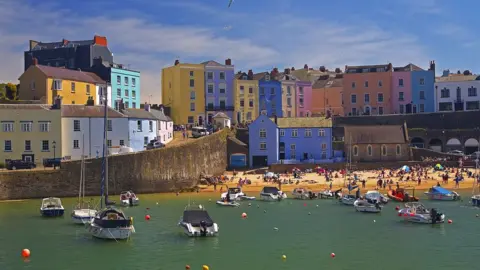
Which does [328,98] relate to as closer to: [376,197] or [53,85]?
[53,85]

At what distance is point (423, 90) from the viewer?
9738cm

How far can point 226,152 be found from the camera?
78562mm

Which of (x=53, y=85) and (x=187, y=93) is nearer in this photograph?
(x=53, y=85)

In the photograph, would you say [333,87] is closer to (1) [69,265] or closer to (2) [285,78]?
(2) [285,78]

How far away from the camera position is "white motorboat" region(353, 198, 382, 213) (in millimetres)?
52219

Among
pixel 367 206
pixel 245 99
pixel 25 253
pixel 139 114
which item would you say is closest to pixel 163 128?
pixel 139 114

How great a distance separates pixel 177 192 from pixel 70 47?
105 ft

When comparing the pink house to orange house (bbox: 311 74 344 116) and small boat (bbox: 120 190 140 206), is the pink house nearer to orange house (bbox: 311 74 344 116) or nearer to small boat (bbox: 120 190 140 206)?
orange house (bbox: 311 74 344 116)

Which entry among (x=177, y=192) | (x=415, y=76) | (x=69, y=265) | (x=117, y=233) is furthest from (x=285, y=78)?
(x=69, y=265)

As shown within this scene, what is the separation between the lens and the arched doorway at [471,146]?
8638 cm

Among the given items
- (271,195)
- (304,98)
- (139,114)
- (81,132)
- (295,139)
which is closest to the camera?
(271,195)

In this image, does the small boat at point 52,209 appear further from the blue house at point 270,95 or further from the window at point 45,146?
the blue house at point 270,95

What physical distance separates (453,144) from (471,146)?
2.30m

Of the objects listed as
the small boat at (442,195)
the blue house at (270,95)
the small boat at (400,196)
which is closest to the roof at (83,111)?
the small boat at (400,196)
